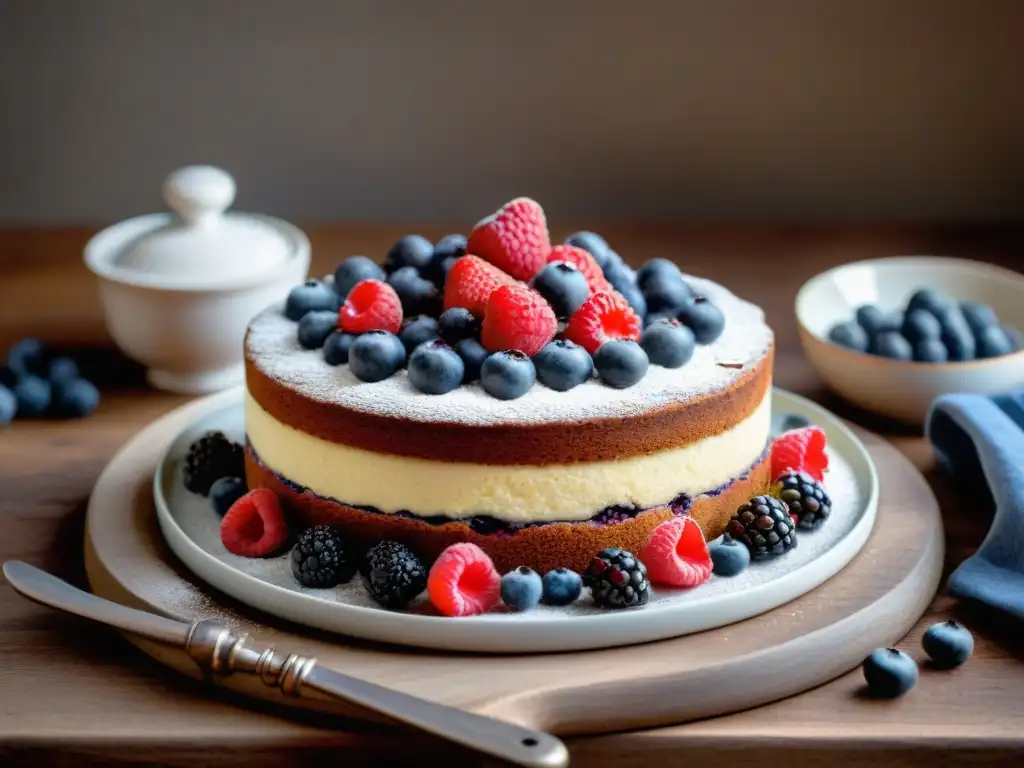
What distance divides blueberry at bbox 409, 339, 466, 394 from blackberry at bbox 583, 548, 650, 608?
312 millimetres

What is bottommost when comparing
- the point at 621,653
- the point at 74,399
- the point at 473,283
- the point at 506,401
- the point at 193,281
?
the point at 74,399

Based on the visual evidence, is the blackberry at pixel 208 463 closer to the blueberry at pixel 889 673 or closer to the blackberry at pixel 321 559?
the blackberry at pixel 321 559

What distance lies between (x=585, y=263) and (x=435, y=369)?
13.7 inches

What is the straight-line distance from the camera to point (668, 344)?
6.08 ft

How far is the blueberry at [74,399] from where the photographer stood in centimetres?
244

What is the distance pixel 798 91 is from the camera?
326cm

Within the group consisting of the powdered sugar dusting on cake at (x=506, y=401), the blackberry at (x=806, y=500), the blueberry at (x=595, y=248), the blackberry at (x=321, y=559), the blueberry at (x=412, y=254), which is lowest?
the blackberry at (x=321, y=559)

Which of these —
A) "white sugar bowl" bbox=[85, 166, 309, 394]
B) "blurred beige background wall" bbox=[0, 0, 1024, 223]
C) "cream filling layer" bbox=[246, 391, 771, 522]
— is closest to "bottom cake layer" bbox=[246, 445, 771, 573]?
"cream filling layer" bbox=[246, 391, 771, 522]

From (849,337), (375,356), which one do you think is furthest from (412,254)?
(849,337)

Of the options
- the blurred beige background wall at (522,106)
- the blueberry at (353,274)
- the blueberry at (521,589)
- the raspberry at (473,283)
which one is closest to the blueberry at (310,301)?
the blueberry at (353,274)

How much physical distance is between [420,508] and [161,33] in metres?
1.88

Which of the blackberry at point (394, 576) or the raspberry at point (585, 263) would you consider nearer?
the blackberry at point (394, 576)

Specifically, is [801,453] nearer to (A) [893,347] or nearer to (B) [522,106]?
(A) [893,347]

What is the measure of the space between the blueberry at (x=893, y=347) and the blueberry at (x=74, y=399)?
147 cm
